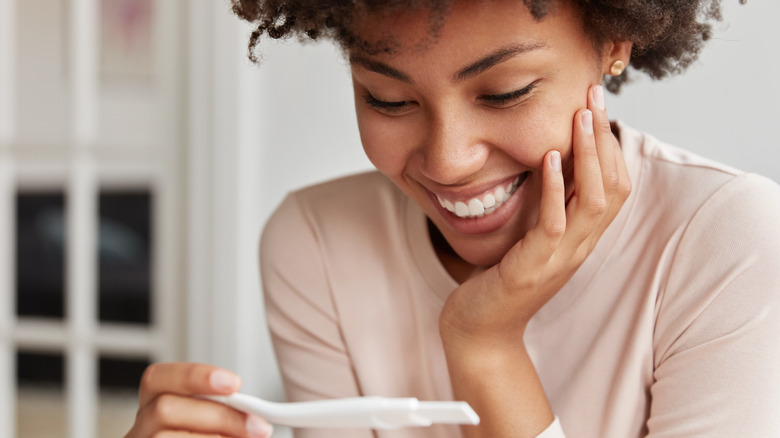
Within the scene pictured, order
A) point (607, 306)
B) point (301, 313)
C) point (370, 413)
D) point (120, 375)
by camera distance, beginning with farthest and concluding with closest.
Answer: point (120, 375) → point (301, 313) → point (607, 306) → point (370, 413)

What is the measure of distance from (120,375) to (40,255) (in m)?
1.10

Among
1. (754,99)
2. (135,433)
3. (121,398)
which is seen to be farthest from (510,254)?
(121,398)

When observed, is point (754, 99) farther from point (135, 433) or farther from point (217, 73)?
point (217, 73)

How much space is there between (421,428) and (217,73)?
1196mm

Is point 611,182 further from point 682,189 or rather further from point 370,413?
point 370,413

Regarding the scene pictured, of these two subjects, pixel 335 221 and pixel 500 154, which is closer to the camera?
pixel 500 154

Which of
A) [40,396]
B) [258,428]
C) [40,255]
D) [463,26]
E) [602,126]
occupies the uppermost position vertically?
[40,255]

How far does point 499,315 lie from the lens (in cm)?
104

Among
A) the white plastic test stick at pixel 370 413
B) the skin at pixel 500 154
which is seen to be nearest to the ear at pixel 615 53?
the skin at pixel 500 154

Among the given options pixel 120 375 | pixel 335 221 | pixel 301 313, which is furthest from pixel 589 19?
pixel 120 375

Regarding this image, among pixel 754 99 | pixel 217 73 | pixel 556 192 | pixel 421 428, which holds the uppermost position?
pixel 217 73

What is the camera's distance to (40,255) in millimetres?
4047

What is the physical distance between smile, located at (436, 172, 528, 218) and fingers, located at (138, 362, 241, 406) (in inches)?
13.9

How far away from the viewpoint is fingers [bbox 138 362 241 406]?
92 cm
